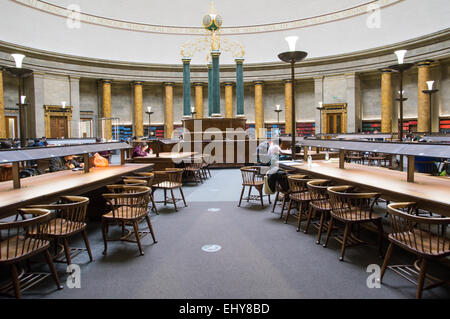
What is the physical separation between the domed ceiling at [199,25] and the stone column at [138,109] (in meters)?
2.44

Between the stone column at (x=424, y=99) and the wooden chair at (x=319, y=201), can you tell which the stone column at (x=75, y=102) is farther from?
the stone column at (x=424, y=99)

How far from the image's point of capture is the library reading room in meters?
2.92

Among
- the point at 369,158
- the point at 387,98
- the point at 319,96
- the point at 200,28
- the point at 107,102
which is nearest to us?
the point at 369,158

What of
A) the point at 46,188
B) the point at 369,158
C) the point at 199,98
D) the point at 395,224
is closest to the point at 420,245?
the point at 395,224

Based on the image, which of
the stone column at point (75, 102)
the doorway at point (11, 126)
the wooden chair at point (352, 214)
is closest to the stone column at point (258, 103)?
the stone column at point (75, 102)

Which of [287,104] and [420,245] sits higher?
[287,104]

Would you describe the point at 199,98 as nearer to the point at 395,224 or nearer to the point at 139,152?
the point at 139,152

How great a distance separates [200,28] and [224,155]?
42.2 ft

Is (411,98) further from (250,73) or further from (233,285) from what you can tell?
(233,285)

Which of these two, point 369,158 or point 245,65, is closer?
point 369,158

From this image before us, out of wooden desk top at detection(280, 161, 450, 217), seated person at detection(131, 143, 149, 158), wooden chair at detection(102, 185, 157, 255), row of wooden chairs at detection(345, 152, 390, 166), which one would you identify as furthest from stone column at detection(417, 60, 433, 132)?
wooden chair at detection(102, 185, 157, 255)

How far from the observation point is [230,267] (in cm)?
325

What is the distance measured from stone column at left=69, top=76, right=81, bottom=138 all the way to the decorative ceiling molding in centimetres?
377
